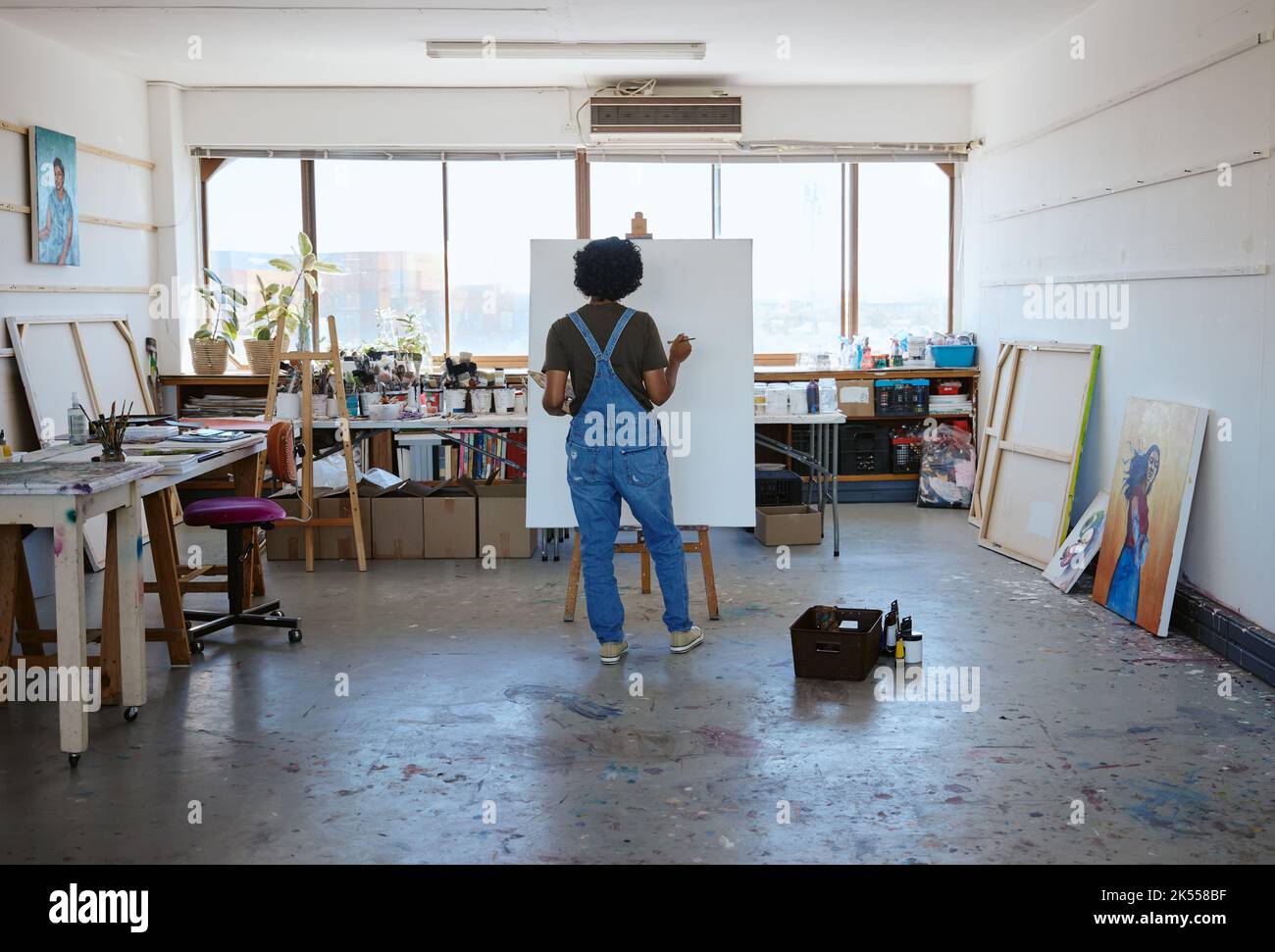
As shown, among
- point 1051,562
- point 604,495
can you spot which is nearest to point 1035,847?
point 604,495

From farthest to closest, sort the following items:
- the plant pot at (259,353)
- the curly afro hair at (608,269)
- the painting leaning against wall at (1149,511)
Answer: the plant pot at (259,353) → the painting leaning against wall at (1149,511) → the curly afro hair at (608,269)

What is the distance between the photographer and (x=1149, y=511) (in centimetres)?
559

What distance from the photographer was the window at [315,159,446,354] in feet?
30.2

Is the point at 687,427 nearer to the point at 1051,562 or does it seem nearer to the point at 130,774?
the point at 1051,562

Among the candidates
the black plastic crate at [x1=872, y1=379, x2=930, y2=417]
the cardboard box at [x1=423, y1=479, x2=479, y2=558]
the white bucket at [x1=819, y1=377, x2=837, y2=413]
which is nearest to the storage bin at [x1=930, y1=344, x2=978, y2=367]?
the black plastic crate at [x1=872, y1=379, x2=930, y2=417]

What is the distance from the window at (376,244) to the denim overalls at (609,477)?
4.81m

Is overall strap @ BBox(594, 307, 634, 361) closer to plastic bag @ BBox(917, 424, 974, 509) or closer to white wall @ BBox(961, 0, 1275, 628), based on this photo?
white wall @ BBox(961, 0, 1275, 628)

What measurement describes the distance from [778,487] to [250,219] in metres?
4.51

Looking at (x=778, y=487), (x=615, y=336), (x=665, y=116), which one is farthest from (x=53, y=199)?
(x=778, y=487)

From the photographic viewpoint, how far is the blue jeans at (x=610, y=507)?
4711 mm

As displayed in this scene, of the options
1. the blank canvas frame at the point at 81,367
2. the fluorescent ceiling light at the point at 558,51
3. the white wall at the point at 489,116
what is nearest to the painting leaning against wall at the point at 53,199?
the blank canvas frame at the point at 81,367

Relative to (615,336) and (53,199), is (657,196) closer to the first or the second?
(53,199)

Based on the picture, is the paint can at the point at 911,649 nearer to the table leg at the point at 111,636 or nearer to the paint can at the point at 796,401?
the paint can at the point at 796,401

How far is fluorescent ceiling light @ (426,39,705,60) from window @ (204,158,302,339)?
2.05 m
